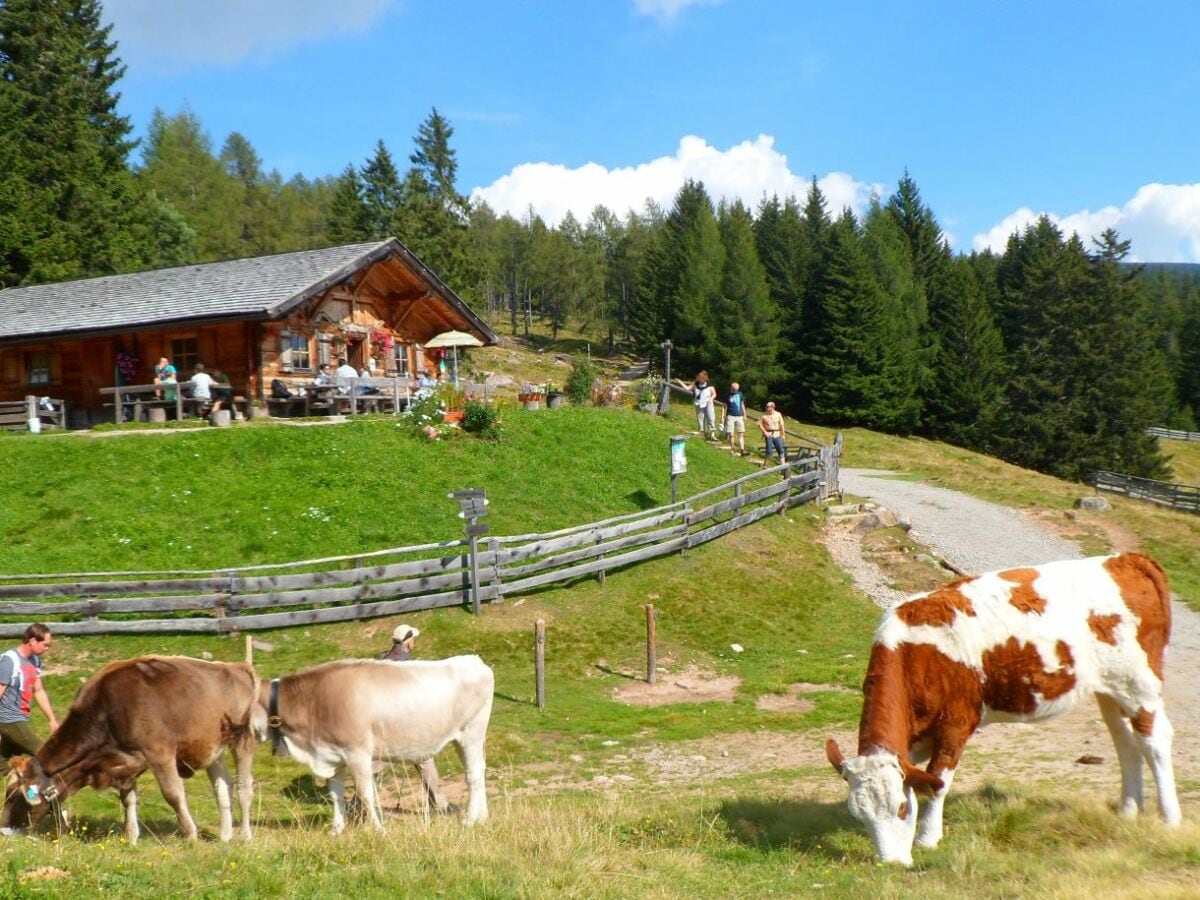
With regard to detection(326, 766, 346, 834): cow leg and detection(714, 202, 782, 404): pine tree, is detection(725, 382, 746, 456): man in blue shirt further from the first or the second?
detection(714, 202, 782, 404): pine tree

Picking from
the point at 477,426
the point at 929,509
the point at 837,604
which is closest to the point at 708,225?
the point at 929,509

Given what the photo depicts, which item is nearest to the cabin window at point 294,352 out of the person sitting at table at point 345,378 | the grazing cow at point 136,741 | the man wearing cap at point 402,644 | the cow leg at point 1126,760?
the person sitting at table at point 345,378

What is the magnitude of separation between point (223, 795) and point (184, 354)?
21.9 meters

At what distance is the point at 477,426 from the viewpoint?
2227cm

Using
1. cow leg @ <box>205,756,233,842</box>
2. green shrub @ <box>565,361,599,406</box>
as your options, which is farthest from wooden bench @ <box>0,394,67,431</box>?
cow leg @ <box>205,756,233,842</box>

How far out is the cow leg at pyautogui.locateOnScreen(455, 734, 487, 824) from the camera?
8.12m

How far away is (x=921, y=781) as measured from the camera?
664 centimetres

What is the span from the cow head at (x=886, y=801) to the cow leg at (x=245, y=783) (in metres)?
4.89

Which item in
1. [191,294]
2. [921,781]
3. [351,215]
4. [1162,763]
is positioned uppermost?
[351,215]

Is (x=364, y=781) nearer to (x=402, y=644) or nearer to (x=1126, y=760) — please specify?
(x=402, y=644)

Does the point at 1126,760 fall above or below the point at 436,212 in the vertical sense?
below

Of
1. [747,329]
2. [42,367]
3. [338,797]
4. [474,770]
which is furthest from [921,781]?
[747,329]

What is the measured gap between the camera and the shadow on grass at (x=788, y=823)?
713cm

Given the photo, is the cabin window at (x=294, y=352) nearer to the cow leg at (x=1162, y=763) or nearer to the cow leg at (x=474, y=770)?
the cow leg at (x=474, y=770)
